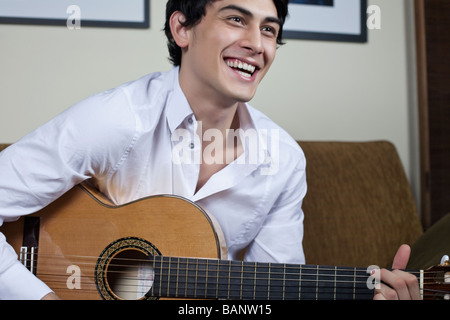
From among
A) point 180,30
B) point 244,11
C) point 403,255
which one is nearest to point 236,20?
point 244,11

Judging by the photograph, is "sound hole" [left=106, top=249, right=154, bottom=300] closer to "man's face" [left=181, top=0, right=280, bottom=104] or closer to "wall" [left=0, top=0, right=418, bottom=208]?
"man's face" [left=181, top=0, right=280, bottom=104]

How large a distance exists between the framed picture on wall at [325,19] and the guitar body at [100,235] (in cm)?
83

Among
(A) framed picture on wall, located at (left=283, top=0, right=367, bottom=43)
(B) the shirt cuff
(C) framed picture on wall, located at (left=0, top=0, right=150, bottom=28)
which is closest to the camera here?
(B) the shirt cuff

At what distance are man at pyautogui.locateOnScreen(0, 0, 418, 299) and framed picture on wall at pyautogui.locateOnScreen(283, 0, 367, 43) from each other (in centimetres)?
43

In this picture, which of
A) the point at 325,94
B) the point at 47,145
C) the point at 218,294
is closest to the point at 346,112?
the point at 325,94

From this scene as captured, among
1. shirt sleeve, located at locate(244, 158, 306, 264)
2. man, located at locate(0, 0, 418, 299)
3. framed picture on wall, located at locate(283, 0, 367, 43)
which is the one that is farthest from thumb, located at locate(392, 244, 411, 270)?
framed picture on wall, located at locate(283, 0, 367, 43)

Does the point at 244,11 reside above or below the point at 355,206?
above

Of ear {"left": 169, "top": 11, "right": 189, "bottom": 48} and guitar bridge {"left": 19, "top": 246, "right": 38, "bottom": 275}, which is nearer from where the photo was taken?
guitar bridge {"left": 19, "top": 246, "right": 38, "bottom": 275}

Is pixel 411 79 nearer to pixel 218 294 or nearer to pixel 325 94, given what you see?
pixel 325 94

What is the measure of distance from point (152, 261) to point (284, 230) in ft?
1.25

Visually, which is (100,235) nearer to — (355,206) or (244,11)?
(244,11)

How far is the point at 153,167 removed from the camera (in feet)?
3.59

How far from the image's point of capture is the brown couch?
1450mm

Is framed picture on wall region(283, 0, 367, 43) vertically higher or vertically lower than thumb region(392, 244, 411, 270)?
higher
